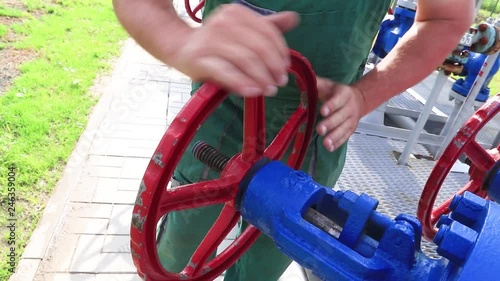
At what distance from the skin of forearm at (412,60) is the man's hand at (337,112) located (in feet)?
0.21

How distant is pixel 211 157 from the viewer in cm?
88

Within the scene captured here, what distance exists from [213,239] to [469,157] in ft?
2.82

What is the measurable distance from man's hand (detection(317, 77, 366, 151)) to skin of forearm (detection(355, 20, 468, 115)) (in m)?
0.06

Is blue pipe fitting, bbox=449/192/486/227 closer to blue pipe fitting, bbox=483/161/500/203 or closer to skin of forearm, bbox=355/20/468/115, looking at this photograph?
skin of forearm, bbox=355/20/468/115

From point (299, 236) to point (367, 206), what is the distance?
112 mm

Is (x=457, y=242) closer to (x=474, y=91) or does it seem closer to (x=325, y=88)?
(x=325, y=88)

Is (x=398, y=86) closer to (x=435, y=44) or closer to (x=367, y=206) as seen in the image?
(x=435, y=44)

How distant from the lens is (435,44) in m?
0.90

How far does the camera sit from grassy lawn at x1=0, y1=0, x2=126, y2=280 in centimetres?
222

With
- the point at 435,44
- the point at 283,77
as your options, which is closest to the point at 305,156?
the point at 435,44

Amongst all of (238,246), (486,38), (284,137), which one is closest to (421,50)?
(284,137)

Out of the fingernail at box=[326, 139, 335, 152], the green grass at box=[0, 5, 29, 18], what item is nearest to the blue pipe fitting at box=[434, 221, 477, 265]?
the fingernail at box=[326, 139, 335, 152]

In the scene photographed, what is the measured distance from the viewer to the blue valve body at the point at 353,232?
1.83 ft

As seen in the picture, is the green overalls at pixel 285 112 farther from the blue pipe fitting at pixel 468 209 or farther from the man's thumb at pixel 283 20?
the blue pipe fitting at pixel 468 209
